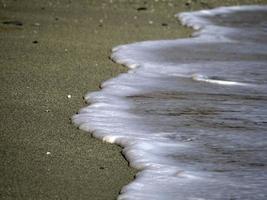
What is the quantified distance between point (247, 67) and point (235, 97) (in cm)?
170

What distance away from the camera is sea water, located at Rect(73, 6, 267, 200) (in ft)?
15.7

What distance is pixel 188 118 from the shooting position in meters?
6.31

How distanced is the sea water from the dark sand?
0.19m

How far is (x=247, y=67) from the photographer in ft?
28.8

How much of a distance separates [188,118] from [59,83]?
172 centimetres

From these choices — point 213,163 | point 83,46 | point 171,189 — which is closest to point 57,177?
point 171,189

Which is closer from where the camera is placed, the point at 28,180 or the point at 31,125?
the point at 28,180

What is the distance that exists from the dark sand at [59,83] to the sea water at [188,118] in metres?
0.19

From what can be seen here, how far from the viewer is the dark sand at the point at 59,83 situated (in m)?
4.71

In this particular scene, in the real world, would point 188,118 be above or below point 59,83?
above

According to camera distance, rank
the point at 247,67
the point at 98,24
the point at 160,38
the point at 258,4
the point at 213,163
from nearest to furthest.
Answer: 1. the point at 213,163
2. the point at 247,67
3. the point at 160,38
4. the point at 98,24
5. the point at 258,4

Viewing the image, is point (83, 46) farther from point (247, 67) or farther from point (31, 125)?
point (31, 125)

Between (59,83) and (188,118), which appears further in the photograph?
(59,83)

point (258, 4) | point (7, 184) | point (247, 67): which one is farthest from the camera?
A: point (258, 4)
